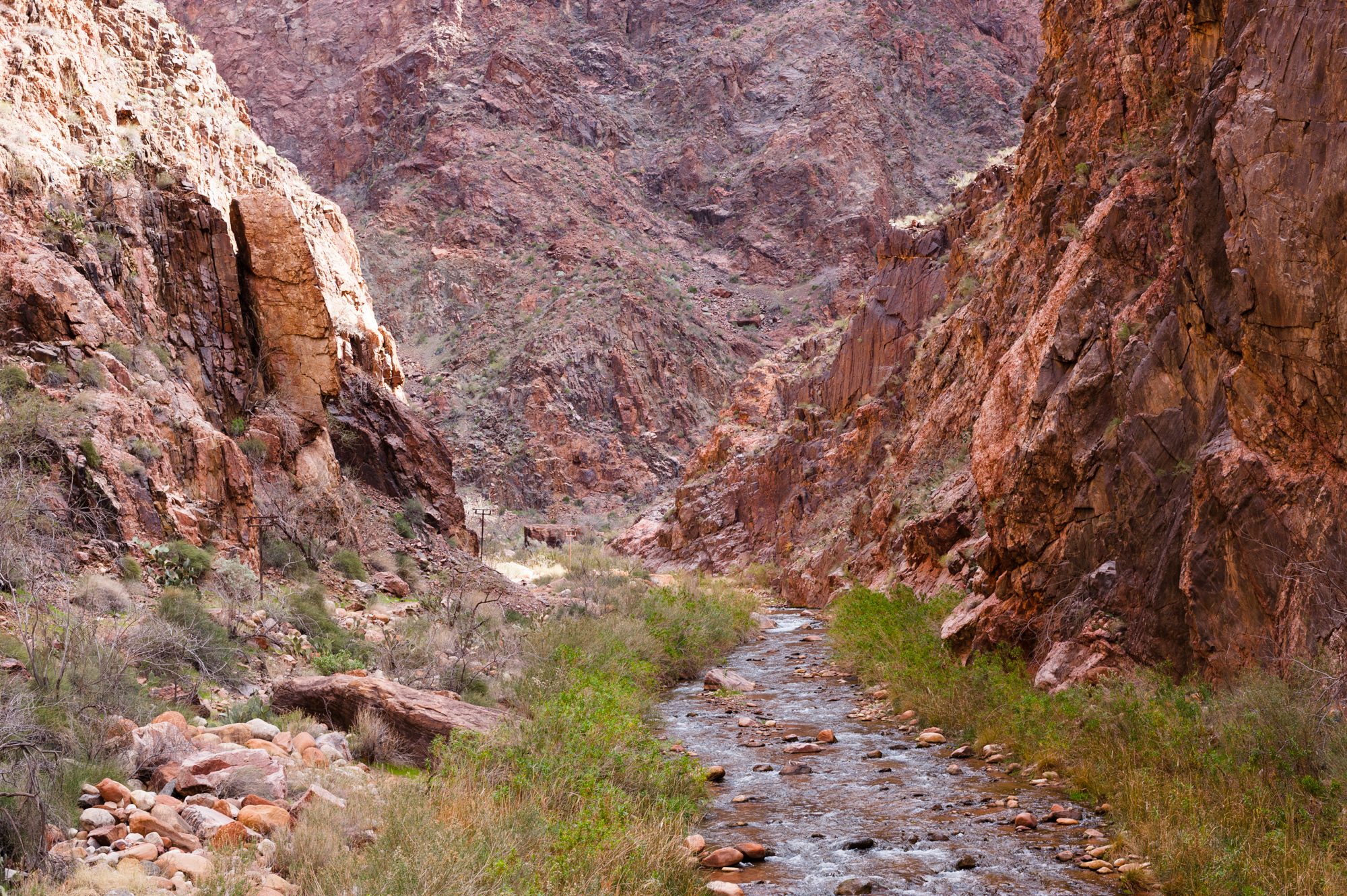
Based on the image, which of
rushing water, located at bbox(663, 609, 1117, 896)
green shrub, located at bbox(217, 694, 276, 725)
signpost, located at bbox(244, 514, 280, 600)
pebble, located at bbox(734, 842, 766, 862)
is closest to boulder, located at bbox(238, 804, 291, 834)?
green shrub, located at bbox(217, 694, 276, 725)

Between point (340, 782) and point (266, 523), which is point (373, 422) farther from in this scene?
point (340, 782)

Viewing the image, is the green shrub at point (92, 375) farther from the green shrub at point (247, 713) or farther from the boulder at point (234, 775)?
the boulder at point (234, 775)

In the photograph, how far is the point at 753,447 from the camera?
1612 inches

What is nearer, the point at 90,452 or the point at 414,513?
the point at 90,452

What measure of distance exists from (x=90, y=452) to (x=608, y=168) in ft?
221

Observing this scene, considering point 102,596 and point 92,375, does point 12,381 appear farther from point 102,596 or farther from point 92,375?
point 102,596

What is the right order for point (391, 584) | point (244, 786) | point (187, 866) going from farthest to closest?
point (391, 584) < point (244, 786) < point (187, 866)

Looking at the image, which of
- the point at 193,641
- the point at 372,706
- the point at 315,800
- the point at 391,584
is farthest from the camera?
the point at 391,584

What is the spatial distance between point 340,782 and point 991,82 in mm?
90286

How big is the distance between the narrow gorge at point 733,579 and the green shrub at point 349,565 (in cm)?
6

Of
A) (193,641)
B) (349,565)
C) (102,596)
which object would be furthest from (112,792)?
(349,565)

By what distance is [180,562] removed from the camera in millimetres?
11461

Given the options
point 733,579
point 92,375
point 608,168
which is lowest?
point 733,579

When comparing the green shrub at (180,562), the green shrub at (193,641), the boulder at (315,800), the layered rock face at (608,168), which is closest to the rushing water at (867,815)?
the boulder at (315,800)
